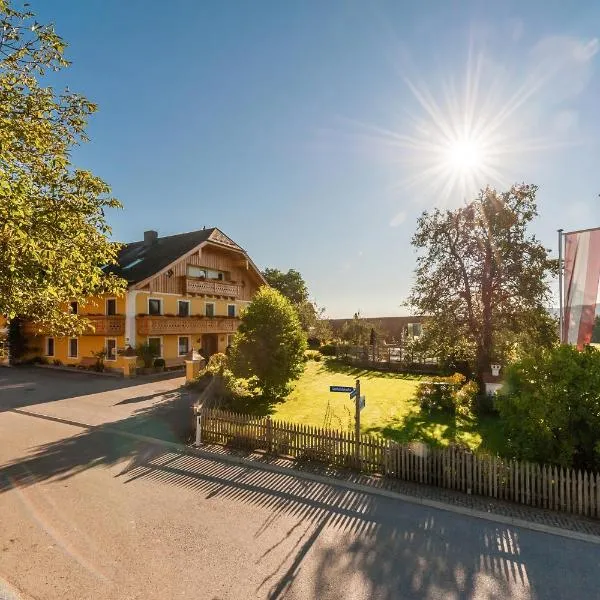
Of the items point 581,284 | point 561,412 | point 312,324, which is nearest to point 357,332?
point 312,324

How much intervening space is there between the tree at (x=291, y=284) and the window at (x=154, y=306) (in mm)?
35624

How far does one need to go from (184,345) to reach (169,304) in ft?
11.7

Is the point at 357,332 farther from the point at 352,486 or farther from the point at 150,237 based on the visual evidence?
the point at 352,486

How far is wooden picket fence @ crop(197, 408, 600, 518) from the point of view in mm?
8297

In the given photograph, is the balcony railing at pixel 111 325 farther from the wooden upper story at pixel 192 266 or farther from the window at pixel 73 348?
the window at pixel 73 348

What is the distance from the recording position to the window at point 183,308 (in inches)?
1201

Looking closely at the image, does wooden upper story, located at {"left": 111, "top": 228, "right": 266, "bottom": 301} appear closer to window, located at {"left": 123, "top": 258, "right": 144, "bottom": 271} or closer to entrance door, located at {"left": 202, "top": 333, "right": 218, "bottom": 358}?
window, located at {"left": 123, "top": 258, "right": 144, "bottom": 271}

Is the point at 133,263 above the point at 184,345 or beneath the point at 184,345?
above

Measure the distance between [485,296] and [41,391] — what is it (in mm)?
23849

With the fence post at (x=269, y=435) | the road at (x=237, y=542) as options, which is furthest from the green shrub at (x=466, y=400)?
the road at (x=237, y=542)

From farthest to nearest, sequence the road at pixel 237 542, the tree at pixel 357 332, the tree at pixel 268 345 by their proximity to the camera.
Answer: the tree at pixel 357 332
the tree at pixel 268 345
the road at pixel 237 542

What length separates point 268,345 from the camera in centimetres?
1828

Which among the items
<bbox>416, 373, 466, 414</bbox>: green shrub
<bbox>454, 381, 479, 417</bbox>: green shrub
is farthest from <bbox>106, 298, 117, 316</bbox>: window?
<bbox>454, 381, 479, 417</bbox>: green shrub

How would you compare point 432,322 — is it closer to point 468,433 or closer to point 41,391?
point 468,433
